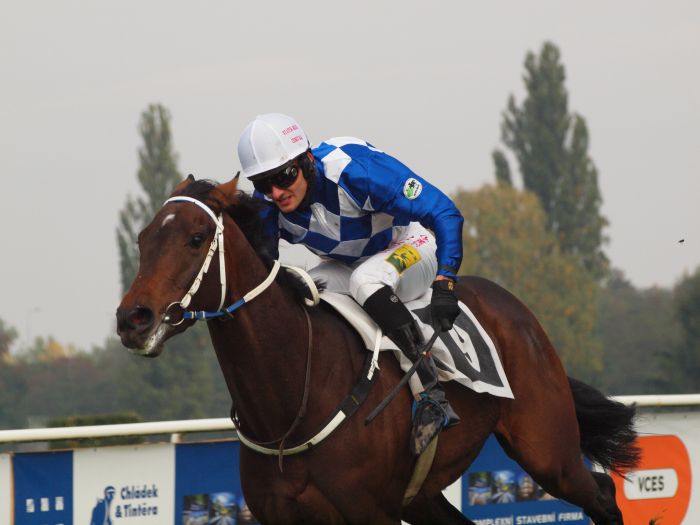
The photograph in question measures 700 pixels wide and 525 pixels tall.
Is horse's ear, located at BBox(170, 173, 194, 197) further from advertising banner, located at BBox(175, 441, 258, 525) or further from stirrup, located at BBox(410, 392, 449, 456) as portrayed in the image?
advertising banner, located at BBox(175, 441, 258, 525)

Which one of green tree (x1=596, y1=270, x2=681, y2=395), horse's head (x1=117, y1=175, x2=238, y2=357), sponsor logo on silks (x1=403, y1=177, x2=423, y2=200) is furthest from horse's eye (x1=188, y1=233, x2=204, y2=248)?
green tree (x1=596, y1=270, x2=681, y2=395)

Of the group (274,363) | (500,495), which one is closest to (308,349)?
(274,363)

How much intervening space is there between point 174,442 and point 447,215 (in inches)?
79.9

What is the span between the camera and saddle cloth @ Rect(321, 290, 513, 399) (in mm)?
4180

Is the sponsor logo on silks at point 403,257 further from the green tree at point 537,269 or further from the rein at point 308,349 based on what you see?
the green tree at point 537,269

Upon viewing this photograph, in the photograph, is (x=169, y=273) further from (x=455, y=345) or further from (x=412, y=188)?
(x=455, y=345)

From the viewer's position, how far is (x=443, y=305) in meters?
4.21

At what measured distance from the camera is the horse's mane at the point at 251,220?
3.77 meters

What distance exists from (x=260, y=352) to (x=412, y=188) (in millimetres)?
843

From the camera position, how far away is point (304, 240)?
441cm

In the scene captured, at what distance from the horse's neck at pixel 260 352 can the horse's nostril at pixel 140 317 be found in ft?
1.42

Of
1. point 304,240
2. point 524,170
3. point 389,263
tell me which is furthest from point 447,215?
point 524,170

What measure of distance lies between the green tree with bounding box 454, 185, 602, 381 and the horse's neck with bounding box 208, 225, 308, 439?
155 feet

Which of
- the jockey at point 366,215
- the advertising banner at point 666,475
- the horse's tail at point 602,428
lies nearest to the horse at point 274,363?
the jockey at point 366,215
